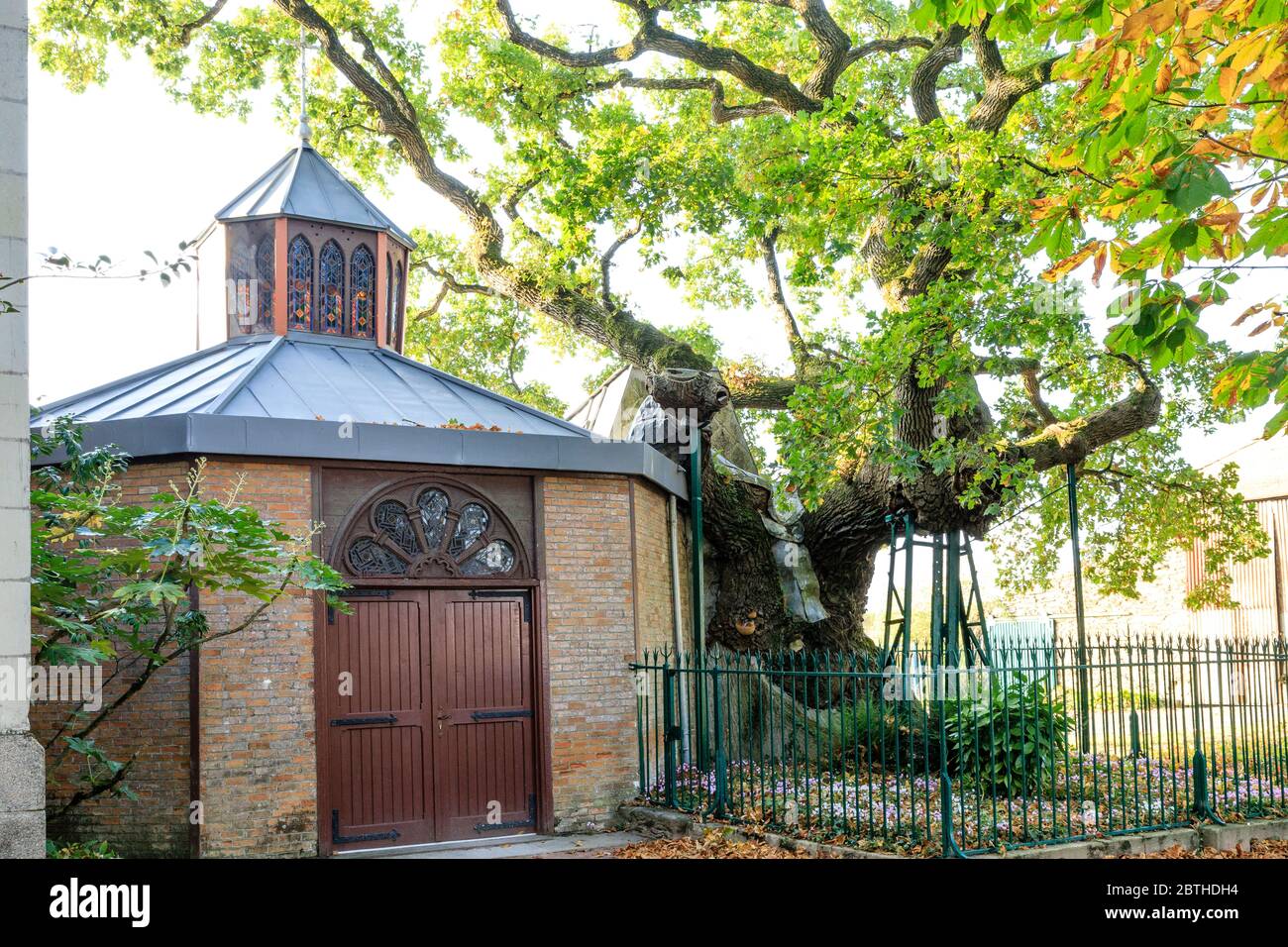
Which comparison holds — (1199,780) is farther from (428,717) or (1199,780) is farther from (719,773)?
(428,717)

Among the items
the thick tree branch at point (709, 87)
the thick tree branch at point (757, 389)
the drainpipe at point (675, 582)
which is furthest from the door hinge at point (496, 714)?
the thick tree branch at point (709, 87)

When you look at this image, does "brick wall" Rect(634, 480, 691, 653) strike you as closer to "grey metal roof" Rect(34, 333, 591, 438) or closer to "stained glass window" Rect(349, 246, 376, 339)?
"grey metal roof" Rect(34, 333, 591, 438)

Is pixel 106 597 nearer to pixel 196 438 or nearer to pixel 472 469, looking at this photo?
pixel 196 438

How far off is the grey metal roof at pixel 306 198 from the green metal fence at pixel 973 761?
6598 mm

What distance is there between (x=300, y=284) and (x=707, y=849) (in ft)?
26.4

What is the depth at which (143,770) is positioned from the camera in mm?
9719

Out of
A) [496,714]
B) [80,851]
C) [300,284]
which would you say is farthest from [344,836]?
[300,284]

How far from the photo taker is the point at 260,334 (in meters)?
13.4

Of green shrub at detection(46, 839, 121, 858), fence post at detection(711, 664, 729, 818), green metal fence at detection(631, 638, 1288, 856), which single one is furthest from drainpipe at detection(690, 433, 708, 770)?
green shrub at detection(46, 839, 121, 858)

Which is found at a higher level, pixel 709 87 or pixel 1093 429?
pixel 709 87

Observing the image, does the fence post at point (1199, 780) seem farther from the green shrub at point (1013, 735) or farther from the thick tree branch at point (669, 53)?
the thick tree branch at point (669, 53)

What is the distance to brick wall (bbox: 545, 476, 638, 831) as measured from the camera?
11195 mm

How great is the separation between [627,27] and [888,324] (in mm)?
7239

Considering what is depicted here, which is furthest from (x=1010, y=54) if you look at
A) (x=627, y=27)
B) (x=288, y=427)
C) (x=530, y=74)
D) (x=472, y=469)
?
(x=288, y=427)
